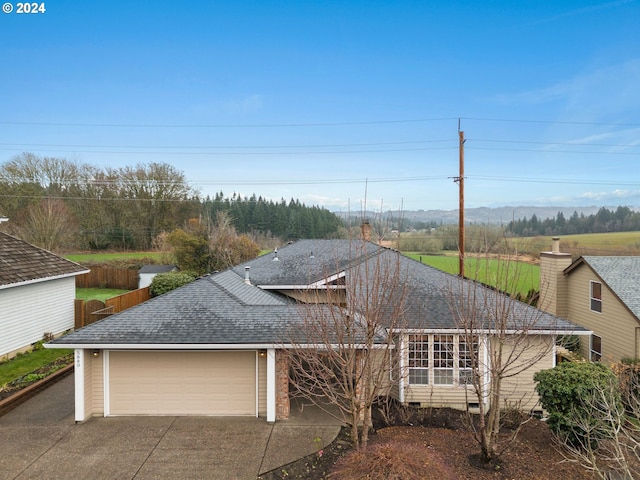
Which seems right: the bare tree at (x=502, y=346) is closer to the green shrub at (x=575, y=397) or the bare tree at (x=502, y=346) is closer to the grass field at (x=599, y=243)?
the green shrub at (x=575, y=397)

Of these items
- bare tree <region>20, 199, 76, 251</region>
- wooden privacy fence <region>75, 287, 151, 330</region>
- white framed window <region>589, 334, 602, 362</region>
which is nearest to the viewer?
wooden privacy fence <region>75, 287, 151, 330</region>

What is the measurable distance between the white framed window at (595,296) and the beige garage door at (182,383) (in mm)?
16648

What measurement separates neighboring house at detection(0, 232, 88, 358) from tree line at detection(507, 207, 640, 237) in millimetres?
24856

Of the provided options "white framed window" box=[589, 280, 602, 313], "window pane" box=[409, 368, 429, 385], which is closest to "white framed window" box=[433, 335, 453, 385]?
"window pane" box=[409, 368, 429, 385]

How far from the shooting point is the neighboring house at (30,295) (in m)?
14.0

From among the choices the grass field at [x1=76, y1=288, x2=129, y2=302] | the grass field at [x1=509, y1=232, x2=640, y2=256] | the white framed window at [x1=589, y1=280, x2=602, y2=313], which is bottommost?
the grass field at [x1=76, y1=288, x2=129, y2=302]

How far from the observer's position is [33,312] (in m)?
15.3

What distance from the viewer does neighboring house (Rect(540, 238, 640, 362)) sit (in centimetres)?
1521

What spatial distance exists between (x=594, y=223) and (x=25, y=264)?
32.9 m

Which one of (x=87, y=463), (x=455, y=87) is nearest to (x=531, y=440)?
(x=87, y=463)

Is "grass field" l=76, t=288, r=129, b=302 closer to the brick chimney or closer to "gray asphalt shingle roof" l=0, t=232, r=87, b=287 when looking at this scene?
"gray asphalt shingle roof" l=0, t=232, r=87, b=287

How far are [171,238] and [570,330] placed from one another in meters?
27.0

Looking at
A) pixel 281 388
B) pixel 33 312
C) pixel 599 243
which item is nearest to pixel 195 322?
pixel 281 388

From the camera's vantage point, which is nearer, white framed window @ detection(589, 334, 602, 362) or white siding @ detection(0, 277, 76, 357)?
white siding @ detection(0, 277, 76, 357)
